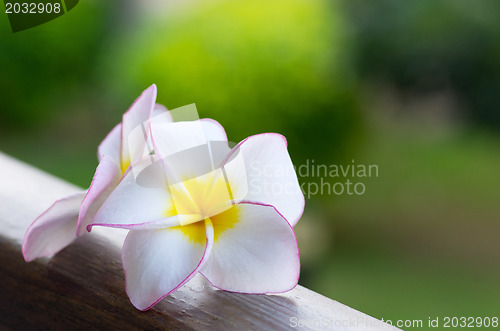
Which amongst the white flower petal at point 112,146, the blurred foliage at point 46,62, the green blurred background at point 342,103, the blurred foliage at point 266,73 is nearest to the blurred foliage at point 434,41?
the green blurred background at point 342,103

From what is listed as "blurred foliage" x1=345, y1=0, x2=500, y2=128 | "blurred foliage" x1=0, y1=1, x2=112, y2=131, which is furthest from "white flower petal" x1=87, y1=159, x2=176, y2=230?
"blurred foliage" x1=0, y1=1, x2=112, y2=131

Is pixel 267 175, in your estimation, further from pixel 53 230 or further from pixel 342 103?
pixel 342 103

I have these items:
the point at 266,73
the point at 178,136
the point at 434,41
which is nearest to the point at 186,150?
the point at 178,136

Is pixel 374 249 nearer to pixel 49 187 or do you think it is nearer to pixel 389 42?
pixel 389 42

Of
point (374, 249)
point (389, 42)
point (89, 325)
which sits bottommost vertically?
point (374, 249)

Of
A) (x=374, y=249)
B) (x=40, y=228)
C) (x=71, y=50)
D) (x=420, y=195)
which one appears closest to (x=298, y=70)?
(x=374, y=249)

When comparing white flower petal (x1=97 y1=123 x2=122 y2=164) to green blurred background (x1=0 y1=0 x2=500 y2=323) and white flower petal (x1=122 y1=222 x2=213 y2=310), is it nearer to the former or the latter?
white flower petal (x1=122 y1=222 x2=213 y2=310)
